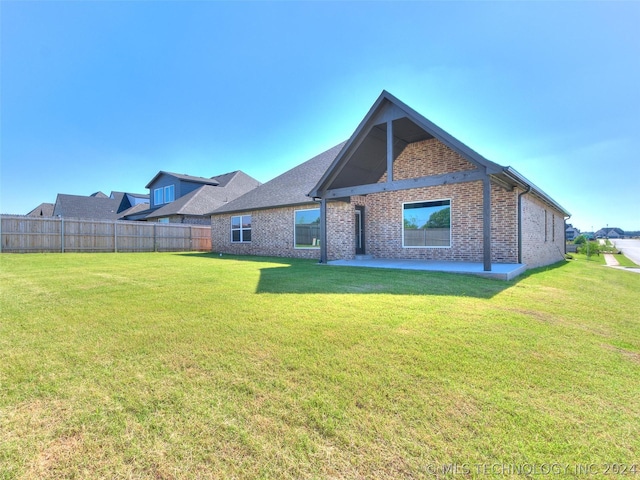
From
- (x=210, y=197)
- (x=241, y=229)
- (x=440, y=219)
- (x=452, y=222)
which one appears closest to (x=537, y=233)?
(x=452, y=222)

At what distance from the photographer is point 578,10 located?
31.4ft

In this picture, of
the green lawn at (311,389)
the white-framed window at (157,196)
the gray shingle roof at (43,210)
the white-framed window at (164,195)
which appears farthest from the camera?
the gray shingle roof at (43,210)

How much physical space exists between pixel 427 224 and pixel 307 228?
17.8 feet

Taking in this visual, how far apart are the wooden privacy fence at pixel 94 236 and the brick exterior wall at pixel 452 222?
926 centimetres

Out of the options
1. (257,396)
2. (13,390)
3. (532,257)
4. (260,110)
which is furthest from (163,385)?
(260,110)

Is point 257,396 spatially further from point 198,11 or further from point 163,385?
point 198,11

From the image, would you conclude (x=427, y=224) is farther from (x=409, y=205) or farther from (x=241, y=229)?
(x=241, y=229)

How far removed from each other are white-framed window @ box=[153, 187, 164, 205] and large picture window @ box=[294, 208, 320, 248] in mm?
19384

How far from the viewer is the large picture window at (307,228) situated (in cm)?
1416

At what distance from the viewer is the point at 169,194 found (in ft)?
90.8

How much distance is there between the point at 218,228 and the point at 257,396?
18944mm

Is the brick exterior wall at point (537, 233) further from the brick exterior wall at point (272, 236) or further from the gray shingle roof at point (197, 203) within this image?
the gray shingle roof at point (197, 203)

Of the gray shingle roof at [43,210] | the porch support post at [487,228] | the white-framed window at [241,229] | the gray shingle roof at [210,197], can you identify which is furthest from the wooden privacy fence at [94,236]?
the gray shingle roof at [43,210]

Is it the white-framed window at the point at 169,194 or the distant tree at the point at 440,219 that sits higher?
the white-framed window at the point at 169,194
